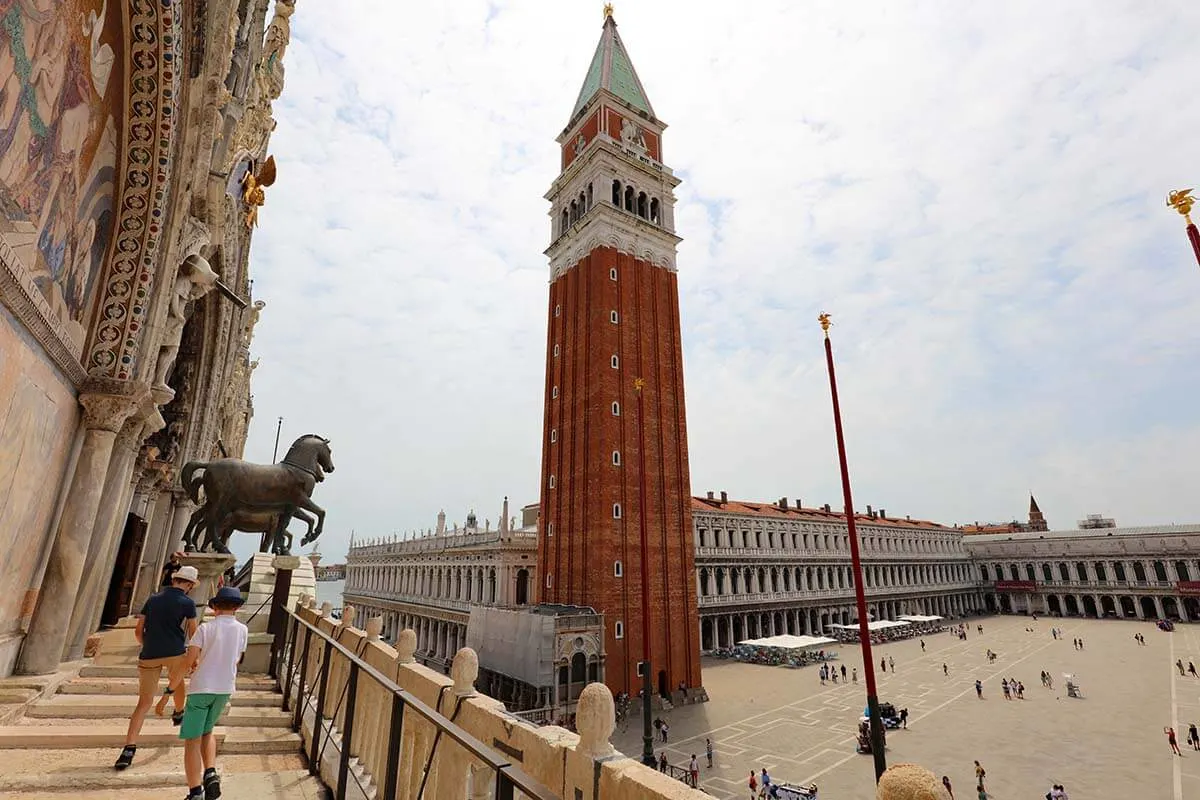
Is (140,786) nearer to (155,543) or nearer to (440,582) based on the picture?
(155,543)

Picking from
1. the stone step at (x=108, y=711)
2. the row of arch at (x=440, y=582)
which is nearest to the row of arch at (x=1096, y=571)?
the row of arch at (x=440, y=582)

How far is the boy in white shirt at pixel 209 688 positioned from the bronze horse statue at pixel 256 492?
5.44 m

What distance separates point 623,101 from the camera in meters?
41.7

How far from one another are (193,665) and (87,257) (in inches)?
227

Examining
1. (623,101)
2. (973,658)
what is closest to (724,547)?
(973,658)

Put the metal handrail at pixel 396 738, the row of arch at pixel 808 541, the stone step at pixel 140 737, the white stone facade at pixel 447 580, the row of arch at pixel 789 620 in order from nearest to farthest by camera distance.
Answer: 1. the metal handrail at pixel 396 738
2. the stone step at pixel 140 737
3. the white stone facade at pixel 447 580
4. the row of arch at pixel 789 620
5. the row of arch at pixel 808 541

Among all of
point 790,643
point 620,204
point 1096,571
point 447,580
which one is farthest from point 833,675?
point 1096,571

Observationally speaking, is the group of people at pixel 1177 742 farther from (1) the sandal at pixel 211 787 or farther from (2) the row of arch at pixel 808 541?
(1) the sandal at pixel 211 787

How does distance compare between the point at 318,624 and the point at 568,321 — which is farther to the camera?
the point at 568,321

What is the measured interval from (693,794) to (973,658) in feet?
173

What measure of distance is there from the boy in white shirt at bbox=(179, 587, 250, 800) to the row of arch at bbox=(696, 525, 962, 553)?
1719 inches

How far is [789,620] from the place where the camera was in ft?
171

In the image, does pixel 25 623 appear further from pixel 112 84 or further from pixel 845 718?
pixel 845 718

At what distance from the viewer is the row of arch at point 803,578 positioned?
1827 inches
